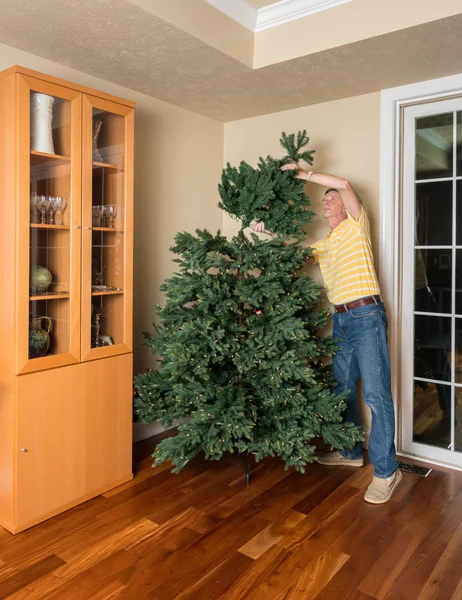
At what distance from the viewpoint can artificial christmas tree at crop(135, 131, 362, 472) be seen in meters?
2.64

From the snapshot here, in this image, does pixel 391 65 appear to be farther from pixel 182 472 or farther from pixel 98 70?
pixel 182 472

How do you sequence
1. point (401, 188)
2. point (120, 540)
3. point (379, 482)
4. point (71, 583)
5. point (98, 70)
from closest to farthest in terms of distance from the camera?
point (71, 583) → point (120, 540) → point (379, 482) → point (98, 70) → point (401, 188)

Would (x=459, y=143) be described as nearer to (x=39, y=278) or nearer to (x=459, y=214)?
(x=459, y=214)

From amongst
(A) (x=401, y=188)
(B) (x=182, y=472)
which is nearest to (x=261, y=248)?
(A) (x=401, y=188)

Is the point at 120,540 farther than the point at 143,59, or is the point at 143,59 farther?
A: the point at 143,59

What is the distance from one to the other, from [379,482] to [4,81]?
8.66 feet

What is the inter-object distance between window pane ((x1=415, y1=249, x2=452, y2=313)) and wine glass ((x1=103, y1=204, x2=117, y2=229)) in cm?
181

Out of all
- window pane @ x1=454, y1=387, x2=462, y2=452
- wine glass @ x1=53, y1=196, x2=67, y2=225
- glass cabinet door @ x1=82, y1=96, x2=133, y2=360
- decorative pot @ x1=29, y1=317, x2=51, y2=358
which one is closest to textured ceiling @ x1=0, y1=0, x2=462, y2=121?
glass cabinet door @ x1=82, y1=96, x2=133, y2=360

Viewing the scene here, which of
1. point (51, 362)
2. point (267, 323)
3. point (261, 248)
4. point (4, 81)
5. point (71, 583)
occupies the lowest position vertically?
point (71, 583)

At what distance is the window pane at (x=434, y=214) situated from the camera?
3.04 meters

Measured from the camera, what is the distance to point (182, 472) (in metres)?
2.96

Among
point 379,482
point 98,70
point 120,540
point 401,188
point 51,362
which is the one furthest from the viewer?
point 401,188

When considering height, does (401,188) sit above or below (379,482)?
above

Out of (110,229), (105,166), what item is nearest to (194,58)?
(105,166)
